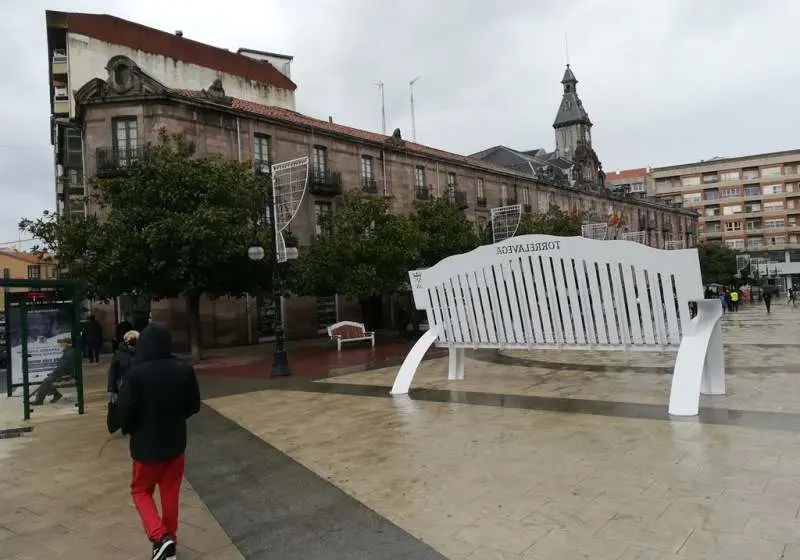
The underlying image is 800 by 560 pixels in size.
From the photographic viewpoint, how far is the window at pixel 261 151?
26.5 metres

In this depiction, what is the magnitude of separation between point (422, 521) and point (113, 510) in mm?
2717

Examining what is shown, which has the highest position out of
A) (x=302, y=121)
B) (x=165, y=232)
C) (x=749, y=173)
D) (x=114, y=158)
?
(x=749, y=173)

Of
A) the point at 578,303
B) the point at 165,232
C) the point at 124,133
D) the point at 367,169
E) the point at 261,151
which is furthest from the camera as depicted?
the point at 367,169

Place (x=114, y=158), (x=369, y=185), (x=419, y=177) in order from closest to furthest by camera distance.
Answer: (x=114, y=158) → (x=369, y=185) → (x=419, y=177)

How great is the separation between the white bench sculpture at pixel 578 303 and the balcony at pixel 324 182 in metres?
18.0

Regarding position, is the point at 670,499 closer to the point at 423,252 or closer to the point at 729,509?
the point at 729,509

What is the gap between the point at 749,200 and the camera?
7550 centimetres

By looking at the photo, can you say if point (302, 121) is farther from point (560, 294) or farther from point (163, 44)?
point (560, 294)

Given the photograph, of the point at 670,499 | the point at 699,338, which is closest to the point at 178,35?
the point at 699,338

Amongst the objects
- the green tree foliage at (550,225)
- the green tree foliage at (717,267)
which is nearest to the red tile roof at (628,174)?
→ the green tree foliage at (717,267)

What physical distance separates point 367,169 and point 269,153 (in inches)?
243

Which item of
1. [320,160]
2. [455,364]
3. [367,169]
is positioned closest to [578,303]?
[455,364]

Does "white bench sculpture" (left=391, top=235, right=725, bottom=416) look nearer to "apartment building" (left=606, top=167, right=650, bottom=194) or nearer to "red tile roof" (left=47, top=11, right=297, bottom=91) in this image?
"red tile roof" (left=47, top=11, right=297, bottom=91)

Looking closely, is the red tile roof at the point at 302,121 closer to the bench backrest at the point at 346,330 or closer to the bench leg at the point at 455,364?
the bench backrest at the point at 346,330
